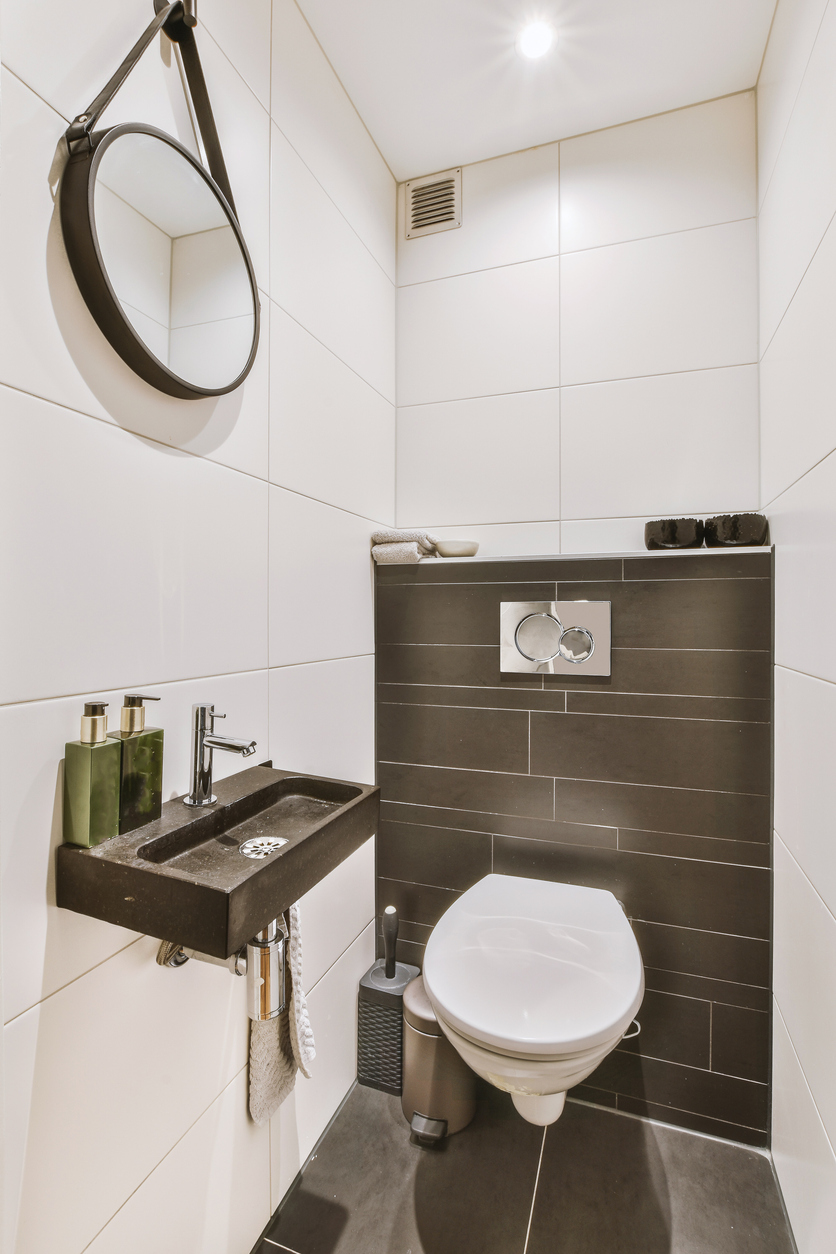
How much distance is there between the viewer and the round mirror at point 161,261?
2.31ft

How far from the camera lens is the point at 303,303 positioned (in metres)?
1.26

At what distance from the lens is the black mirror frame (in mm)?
689

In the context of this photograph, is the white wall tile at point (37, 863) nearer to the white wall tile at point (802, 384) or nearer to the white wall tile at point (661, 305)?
the white wall tile at point (802, 384)

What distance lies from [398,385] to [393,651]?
32.6 inches

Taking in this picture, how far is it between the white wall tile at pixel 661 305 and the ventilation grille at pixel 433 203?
390mm

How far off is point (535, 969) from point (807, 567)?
897 mm

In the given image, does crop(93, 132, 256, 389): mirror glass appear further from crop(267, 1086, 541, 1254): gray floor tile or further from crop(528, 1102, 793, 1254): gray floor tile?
crop(528, 1102, 793, 1254): gray floor tile

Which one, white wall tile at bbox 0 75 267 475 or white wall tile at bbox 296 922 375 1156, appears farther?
white wall tile at bbox 296 922 375 1156

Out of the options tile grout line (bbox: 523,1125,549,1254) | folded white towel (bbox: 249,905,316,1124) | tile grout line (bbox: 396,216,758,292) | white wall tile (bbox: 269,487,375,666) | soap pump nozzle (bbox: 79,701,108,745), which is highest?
tile grout line (bbox: 396,216,758,292)

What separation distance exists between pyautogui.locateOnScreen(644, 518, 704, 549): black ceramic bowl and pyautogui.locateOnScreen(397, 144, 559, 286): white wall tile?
85cm

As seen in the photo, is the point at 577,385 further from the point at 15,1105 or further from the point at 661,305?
the point at 15,1105

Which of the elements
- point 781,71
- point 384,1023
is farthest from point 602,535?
point 384,1023

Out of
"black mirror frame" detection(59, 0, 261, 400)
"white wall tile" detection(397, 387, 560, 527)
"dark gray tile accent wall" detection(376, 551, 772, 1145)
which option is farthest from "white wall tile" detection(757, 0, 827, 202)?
"black mirror frame" detection(59, 0, 261, 400)

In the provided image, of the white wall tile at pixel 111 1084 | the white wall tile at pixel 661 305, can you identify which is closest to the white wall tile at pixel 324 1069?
the white wall tile at pixel 111 1084
